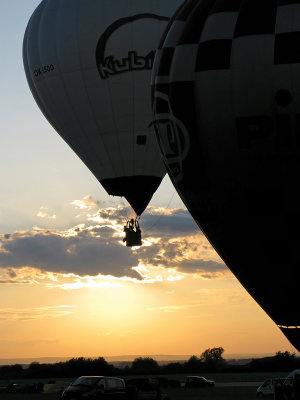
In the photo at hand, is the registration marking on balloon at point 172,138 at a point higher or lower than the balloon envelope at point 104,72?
lower

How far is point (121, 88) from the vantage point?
44.1 metres

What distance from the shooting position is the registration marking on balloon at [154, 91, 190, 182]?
3000cm

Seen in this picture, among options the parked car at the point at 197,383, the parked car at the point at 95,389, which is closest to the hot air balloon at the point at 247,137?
the parked car at the point at 95,389

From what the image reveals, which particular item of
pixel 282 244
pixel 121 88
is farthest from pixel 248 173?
pixel 121 88

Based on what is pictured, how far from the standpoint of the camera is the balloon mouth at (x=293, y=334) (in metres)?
28.8

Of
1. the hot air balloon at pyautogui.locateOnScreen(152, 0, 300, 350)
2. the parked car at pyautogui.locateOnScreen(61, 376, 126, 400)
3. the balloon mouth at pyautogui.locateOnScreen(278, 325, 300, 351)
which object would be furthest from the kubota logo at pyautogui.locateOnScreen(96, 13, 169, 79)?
the balloon mouth at pyautogui.locateOnScreen(278, 325, 300, 351)

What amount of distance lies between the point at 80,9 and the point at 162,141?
15.0m

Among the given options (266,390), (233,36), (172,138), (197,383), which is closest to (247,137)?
(172,138)

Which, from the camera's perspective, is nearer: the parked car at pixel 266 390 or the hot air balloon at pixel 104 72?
the hot air balloon at pixel 104 72

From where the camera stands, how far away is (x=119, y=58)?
44156 millimetres

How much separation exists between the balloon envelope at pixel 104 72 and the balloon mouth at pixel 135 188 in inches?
22.8

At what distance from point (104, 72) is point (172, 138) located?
47.5ft

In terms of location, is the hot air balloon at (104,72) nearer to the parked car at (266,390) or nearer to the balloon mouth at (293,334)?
the parked car at (266,390)

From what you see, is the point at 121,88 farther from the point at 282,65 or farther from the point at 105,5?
the point at 282,65
